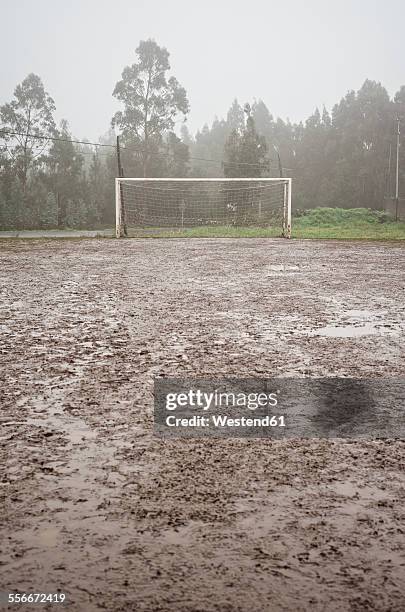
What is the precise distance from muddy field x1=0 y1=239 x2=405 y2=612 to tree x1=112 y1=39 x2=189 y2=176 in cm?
4462

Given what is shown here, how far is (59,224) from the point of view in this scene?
4450 centimetres

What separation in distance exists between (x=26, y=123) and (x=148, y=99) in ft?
33.6

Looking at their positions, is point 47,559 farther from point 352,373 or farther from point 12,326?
point 12,326

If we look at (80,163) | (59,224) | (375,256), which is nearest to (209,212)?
(59,224)

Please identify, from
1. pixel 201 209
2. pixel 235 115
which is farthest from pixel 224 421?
pixel 235 115

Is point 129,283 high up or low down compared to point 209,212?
down

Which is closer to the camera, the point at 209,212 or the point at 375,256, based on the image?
the point at 375,256

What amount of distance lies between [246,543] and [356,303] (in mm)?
5184

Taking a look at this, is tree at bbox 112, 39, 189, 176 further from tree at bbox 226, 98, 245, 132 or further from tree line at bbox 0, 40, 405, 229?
tree at bbox 226, 98, 245, 132

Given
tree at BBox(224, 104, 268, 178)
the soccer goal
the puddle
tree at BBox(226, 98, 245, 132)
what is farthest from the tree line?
tree at BBox(226, 98, 245, 132)

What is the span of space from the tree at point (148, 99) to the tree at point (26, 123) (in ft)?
19.3

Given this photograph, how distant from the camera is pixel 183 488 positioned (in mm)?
2092

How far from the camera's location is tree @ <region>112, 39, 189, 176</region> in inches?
1868

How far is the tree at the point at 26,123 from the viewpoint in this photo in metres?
43.4
